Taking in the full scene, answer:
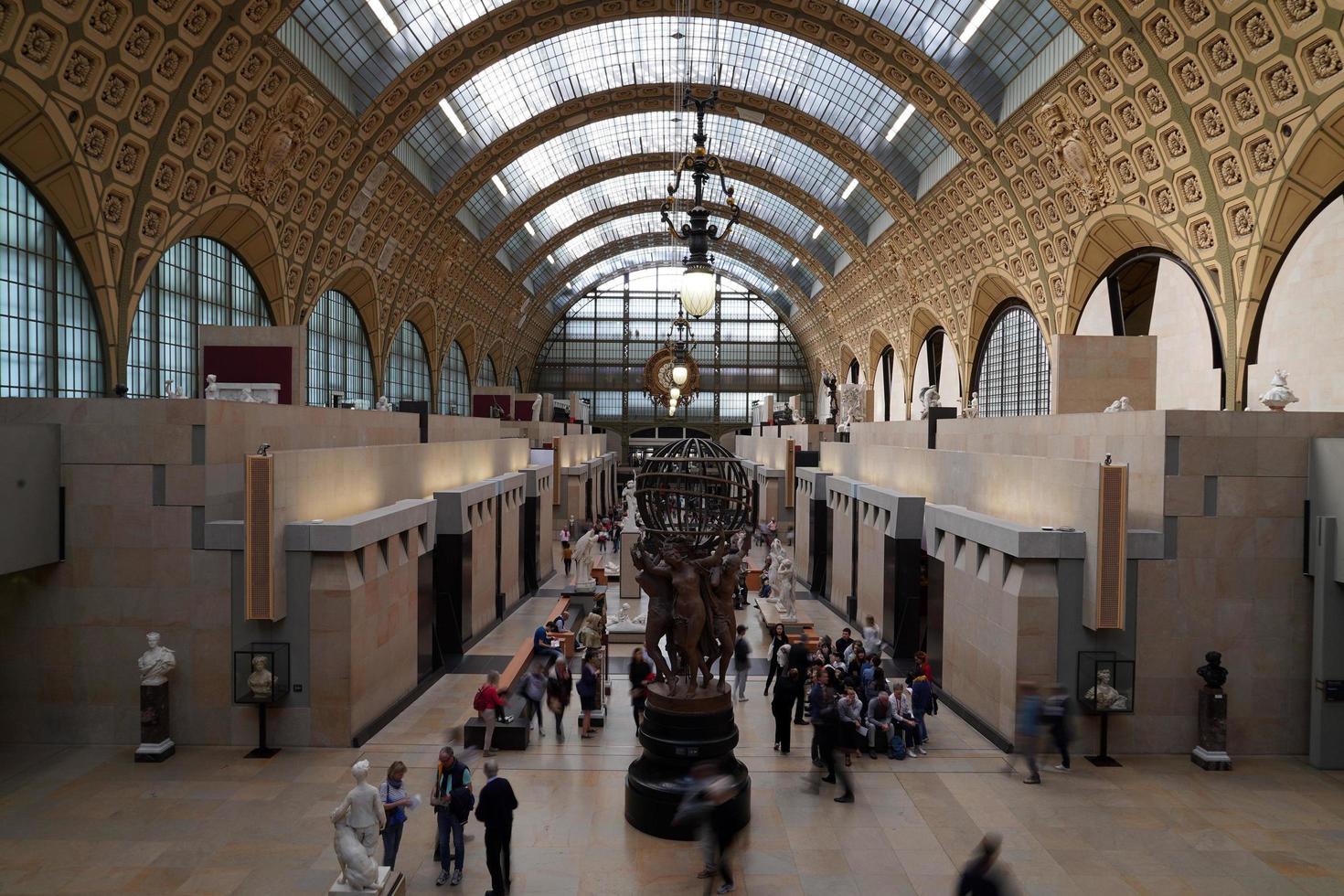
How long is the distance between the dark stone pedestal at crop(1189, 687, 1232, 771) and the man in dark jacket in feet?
28.0

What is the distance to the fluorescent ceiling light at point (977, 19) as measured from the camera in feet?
73.1

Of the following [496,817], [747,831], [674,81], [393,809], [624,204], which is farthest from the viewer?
[624,204]

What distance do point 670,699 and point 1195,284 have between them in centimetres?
1778

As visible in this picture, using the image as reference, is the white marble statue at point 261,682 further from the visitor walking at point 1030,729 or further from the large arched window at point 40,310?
the visitor walking at point 1030,729

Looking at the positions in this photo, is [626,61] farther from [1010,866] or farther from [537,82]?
[1010,866]

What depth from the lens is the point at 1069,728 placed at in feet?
33.6

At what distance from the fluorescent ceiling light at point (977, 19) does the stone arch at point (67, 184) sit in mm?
21072

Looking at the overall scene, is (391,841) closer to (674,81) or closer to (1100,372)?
(1100,372)

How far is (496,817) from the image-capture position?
7324 mm

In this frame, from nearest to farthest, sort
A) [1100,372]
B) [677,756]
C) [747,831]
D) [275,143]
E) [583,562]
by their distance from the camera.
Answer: [747,831] < [677,756] < [1100,372] < [275,143] < [583,562]

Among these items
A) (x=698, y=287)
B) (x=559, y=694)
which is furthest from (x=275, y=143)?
(x=559, y=694)

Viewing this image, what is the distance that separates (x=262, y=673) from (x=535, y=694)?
339 cm

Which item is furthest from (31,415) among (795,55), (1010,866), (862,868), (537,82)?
(795,55)

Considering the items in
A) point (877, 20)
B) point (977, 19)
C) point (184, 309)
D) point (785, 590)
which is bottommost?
point (785, 590)
